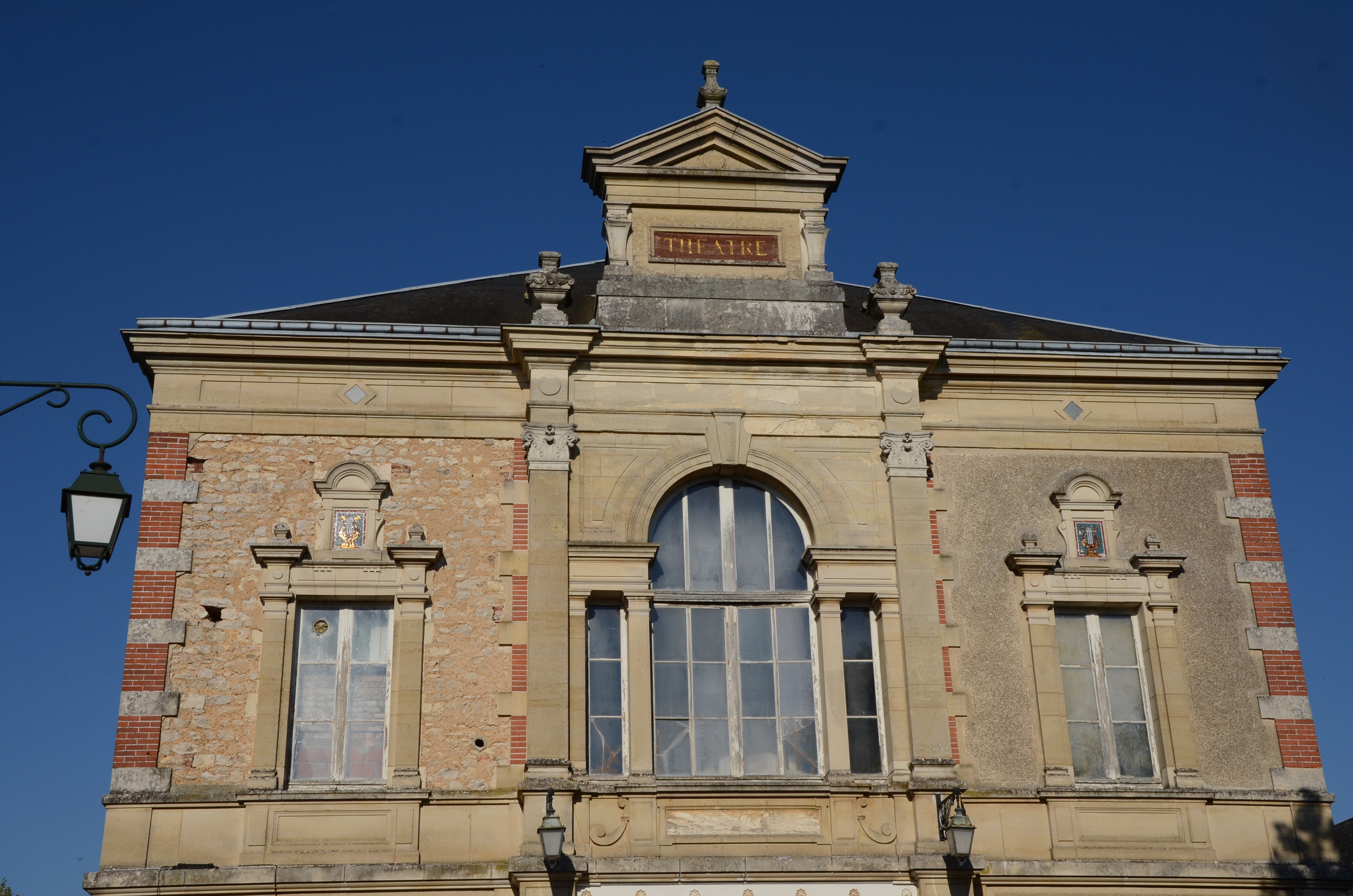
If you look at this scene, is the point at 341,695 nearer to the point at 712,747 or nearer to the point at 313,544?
the point at 313,544

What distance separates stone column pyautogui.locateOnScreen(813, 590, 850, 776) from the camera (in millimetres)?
13664

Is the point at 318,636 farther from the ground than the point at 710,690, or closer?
farther from the ground

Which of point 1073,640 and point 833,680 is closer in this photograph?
point 833,680

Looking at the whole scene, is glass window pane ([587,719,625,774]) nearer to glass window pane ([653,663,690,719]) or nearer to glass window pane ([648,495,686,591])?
glass window pane ([653,663,690,719])

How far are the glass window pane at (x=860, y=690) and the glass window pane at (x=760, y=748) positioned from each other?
757 mm

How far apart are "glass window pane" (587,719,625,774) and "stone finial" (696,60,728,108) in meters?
6.94

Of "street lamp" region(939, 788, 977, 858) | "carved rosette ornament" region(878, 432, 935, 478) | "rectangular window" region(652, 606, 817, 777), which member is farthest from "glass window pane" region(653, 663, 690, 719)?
"carved rosette ornament" region(878, 432, 935, 478)

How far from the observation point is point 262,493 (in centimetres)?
1430

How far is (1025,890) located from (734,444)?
16.3 ft

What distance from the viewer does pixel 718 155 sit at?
16156 millimetres

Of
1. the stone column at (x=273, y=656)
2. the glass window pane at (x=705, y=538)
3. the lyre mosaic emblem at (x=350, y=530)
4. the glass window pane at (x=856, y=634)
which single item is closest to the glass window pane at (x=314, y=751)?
the stone column at (x=273, y=656)

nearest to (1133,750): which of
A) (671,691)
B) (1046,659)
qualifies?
(1046,659)

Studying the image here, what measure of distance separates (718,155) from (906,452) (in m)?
3.95

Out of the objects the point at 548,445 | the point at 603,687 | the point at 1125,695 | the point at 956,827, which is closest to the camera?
the point at 956,827
